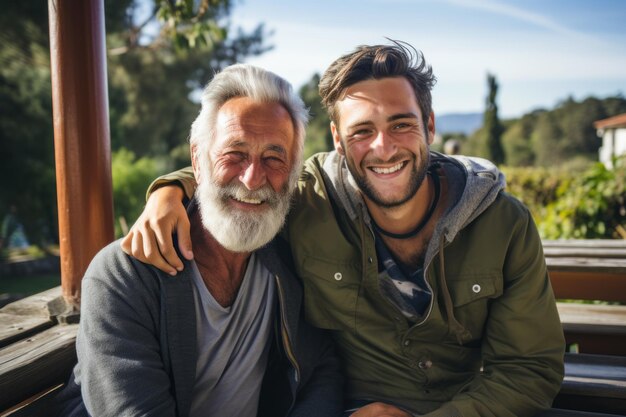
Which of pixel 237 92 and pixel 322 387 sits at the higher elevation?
pixel 237 92

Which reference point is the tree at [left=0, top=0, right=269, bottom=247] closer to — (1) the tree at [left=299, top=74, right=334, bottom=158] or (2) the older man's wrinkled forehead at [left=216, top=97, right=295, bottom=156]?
(2) the older man's wrinkled forehead at [left=216, top=97, right=295, bottom=156]

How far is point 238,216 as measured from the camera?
2.00m

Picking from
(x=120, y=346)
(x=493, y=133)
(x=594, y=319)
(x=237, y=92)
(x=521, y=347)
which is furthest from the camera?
(x=493, y=133)

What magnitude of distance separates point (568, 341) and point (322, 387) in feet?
5.17

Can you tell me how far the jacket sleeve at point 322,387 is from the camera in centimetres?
205

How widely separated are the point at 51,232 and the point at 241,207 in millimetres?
15285

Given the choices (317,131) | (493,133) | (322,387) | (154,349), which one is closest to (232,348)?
(154,349)

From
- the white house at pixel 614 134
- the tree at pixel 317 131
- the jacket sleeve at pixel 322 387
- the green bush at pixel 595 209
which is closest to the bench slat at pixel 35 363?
the jacket sleeve at pixel 322 387

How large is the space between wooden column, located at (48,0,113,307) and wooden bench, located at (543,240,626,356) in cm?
261

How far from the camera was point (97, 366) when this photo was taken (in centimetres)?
163

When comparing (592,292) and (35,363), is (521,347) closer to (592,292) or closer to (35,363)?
(592,292)

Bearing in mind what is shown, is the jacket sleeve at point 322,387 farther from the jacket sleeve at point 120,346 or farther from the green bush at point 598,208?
the green bush at point 598,208

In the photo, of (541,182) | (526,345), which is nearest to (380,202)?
(526,345)

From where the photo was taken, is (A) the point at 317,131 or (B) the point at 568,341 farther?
(A) the point at 317,131
